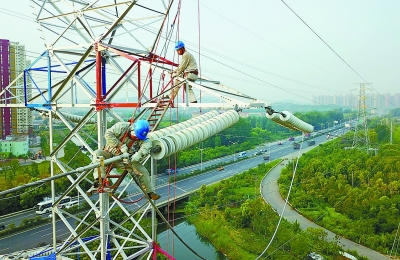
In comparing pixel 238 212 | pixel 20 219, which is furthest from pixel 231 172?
pixel 20 219

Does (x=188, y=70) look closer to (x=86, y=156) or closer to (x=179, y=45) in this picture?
(x=179, y=45)

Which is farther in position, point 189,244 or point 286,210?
point 286,210

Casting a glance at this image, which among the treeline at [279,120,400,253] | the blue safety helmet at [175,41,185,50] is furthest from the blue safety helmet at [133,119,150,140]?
Answer: the treeline at [279,120,400,253]

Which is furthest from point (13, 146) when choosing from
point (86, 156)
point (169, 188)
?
point (169, 188)

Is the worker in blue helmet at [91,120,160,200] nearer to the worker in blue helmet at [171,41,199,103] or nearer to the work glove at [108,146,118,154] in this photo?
the work glove at [108,146,118,154]

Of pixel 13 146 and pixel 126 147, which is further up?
pixel 126 147

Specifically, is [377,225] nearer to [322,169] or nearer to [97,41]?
[322,169]

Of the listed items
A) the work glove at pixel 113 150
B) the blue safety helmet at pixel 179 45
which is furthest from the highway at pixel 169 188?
the blue safety helmet at pixel 179 45
